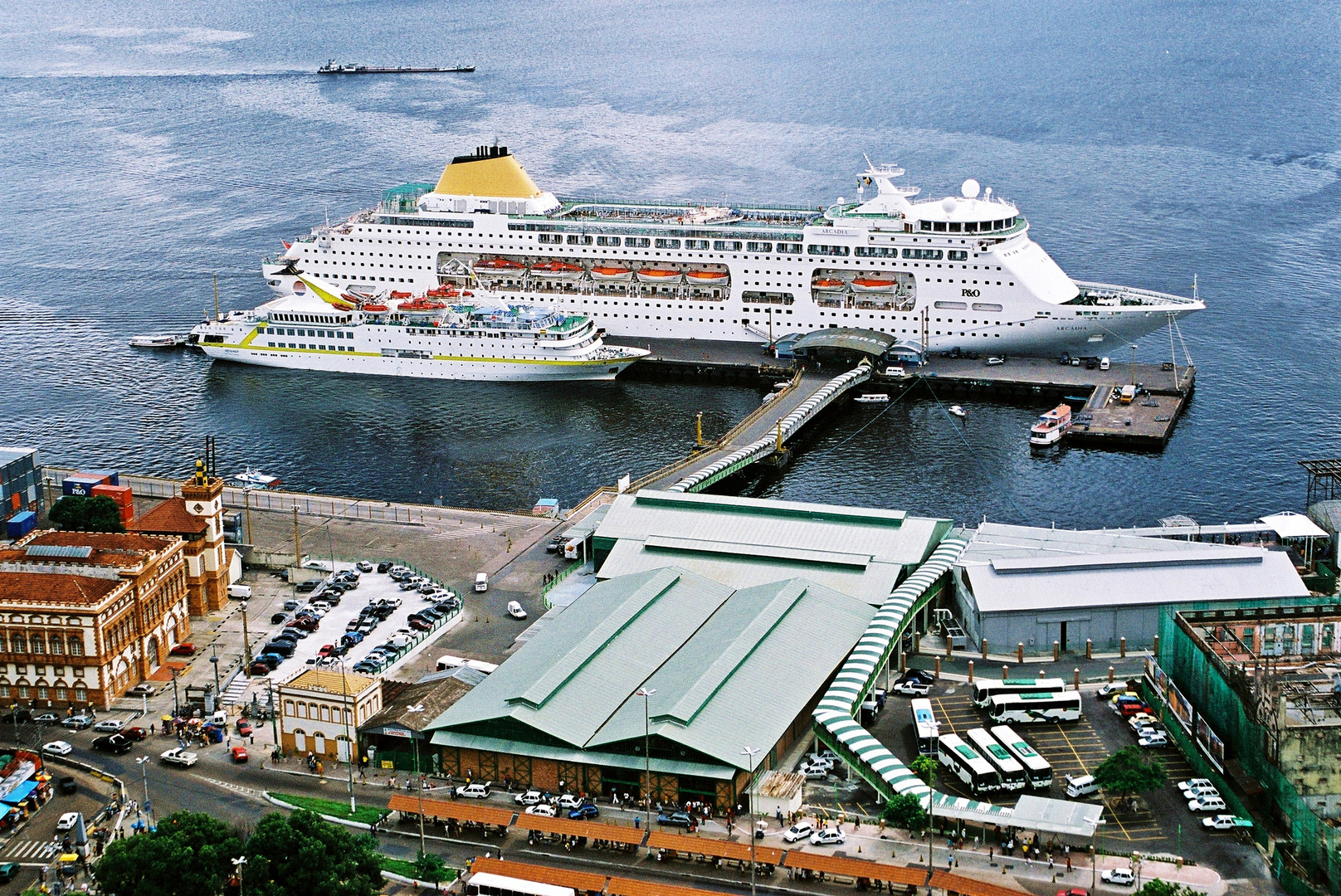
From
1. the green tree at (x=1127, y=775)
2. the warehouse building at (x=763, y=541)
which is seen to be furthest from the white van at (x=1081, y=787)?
the warehouse building at (x=763, y=541)

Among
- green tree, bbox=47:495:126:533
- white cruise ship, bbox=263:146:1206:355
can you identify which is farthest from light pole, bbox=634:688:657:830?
white cruise ship, bbox=263:146:1206:355

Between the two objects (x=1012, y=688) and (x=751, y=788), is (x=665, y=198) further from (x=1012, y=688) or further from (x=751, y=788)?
(x=751, y=788)

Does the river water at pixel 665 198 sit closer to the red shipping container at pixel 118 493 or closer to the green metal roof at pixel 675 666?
the red shipping container at pixel 118 493

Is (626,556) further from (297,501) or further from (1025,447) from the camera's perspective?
(1025,447)

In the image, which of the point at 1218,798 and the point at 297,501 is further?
the point at 297,501

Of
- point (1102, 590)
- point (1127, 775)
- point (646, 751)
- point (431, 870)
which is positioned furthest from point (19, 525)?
point (1127, 775)

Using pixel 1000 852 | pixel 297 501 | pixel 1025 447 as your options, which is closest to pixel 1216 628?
pixel 1000 852
